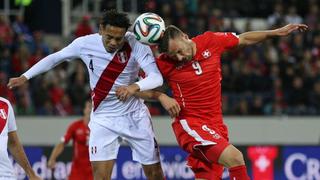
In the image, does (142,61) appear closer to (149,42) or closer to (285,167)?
(149,42)

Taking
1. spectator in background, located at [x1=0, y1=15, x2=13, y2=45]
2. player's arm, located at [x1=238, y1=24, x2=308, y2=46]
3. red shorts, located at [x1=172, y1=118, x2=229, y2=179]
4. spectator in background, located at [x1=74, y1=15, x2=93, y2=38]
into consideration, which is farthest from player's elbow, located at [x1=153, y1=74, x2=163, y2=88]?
spectator in background, located at [x1=74, y1=15, x2=93, y2=38]

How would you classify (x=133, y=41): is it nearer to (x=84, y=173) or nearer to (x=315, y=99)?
(x=84, y=173)

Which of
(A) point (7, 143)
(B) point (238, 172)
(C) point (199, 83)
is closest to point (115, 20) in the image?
(C) point (199, 83)

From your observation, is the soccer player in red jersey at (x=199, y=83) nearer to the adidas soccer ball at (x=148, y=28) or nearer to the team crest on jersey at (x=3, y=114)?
the adidas soccer ball at (x=148, y=28)

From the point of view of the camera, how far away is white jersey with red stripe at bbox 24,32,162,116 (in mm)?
8914

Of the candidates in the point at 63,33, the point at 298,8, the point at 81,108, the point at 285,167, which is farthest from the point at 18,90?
the point at 298,8

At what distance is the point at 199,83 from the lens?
8.82 m

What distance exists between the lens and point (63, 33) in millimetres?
20422

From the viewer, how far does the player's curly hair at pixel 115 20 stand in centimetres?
865

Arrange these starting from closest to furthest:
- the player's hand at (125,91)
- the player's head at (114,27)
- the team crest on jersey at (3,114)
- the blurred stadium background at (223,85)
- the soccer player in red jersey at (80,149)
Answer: the team crest on jersey at (3,114) < the player's hand at (125,91) < the player's head at (114,27) < the soccer player in red jersey at (80,149) < the blurred stadium background at (223,85)

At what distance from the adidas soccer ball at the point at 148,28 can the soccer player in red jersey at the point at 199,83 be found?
0.09 metres

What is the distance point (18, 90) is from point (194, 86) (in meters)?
8.85

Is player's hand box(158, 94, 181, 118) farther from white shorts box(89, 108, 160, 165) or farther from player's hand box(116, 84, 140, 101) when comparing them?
white shorts box(89, 108, 160, 165)

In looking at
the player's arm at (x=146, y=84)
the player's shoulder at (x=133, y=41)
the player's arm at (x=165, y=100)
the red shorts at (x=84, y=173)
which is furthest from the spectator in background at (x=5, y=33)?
the player's arm at (x=146, y=84)
